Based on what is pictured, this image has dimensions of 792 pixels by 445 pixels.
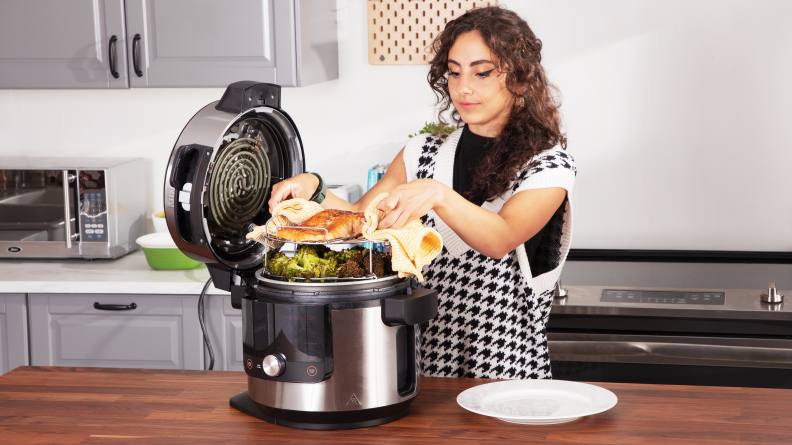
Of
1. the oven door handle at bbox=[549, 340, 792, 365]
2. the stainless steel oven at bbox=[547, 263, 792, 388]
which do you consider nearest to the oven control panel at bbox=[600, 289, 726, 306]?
the stainless steel oven at bbox=[547, 263, 792, 388]

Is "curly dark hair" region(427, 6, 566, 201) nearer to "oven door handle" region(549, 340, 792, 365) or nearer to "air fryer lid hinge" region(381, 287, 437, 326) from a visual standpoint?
"air fryer lid hinge" region(381, 287, 437, 326)

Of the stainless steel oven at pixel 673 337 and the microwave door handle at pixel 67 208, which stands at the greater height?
the microwave door handle at pixel 67 208

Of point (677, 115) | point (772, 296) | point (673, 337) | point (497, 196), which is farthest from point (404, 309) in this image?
point (677, 115)

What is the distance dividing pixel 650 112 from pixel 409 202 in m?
1.63

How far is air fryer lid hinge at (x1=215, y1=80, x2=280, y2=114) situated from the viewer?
1104 millimetres

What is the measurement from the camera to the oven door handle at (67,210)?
2.32 metres

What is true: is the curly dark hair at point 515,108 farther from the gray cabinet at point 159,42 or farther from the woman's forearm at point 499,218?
the gray cabinet at point 159,42

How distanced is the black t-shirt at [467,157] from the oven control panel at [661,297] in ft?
2.26

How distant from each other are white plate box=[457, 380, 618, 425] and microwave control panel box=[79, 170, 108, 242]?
5.28 ft

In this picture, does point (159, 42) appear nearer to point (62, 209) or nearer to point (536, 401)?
point (62, 209)

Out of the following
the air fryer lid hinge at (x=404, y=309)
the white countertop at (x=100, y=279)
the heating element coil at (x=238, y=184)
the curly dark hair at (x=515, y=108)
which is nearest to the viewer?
the air fryer lid hinge at (x=404, y=309)

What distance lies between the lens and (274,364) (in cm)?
103

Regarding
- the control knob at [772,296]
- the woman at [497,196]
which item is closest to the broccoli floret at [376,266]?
the woman at [497,196]

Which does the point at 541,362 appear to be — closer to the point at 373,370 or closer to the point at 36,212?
the point at 373,370
